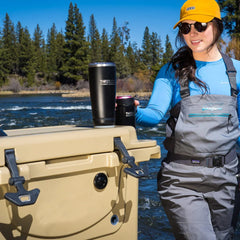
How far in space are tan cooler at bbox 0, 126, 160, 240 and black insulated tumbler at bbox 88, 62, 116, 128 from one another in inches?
3.5

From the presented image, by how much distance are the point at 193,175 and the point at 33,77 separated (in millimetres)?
56536

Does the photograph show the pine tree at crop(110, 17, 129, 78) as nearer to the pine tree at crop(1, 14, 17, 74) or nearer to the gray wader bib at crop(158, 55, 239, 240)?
the pine tree at crop(1, 14, 17, 74)

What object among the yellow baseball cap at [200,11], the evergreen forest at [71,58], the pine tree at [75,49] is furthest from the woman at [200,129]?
the pine tree at [75,49]

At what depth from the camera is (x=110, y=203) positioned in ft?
5.30

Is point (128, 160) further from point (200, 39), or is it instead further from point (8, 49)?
point (8, 49)

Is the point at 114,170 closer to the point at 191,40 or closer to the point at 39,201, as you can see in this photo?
the point at 39,201

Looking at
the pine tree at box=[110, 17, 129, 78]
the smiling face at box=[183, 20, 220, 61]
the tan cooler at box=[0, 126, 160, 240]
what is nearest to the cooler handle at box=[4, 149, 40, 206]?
the tan cooler at box=[0, 126, 160, 240]

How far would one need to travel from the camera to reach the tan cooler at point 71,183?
133 centimetres

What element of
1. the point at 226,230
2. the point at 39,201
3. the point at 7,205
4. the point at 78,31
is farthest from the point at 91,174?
the point at 78,31

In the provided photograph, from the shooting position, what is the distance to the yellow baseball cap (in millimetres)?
1799

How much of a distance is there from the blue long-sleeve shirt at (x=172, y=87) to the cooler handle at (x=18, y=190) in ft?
2.42

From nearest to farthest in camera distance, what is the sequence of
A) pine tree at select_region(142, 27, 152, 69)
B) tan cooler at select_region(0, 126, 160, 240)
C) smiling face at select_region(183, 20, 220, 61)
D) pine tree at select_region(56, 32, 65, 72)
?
tan cooler at select_region(0, 126, 160, 240) → smiling face at select_region(183, 20, 220, 61) → pine tree at select_region(56, 32, 65, 72) → pine tree at select_region(142, 27, 152, 69)

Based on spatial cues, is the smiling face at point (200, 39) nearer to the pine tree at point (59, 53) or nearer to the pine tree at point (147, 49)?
the pine tree at point (59, 53)

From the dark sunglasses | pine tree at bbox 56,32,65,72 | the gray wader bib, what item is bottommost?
the gray wader bib
